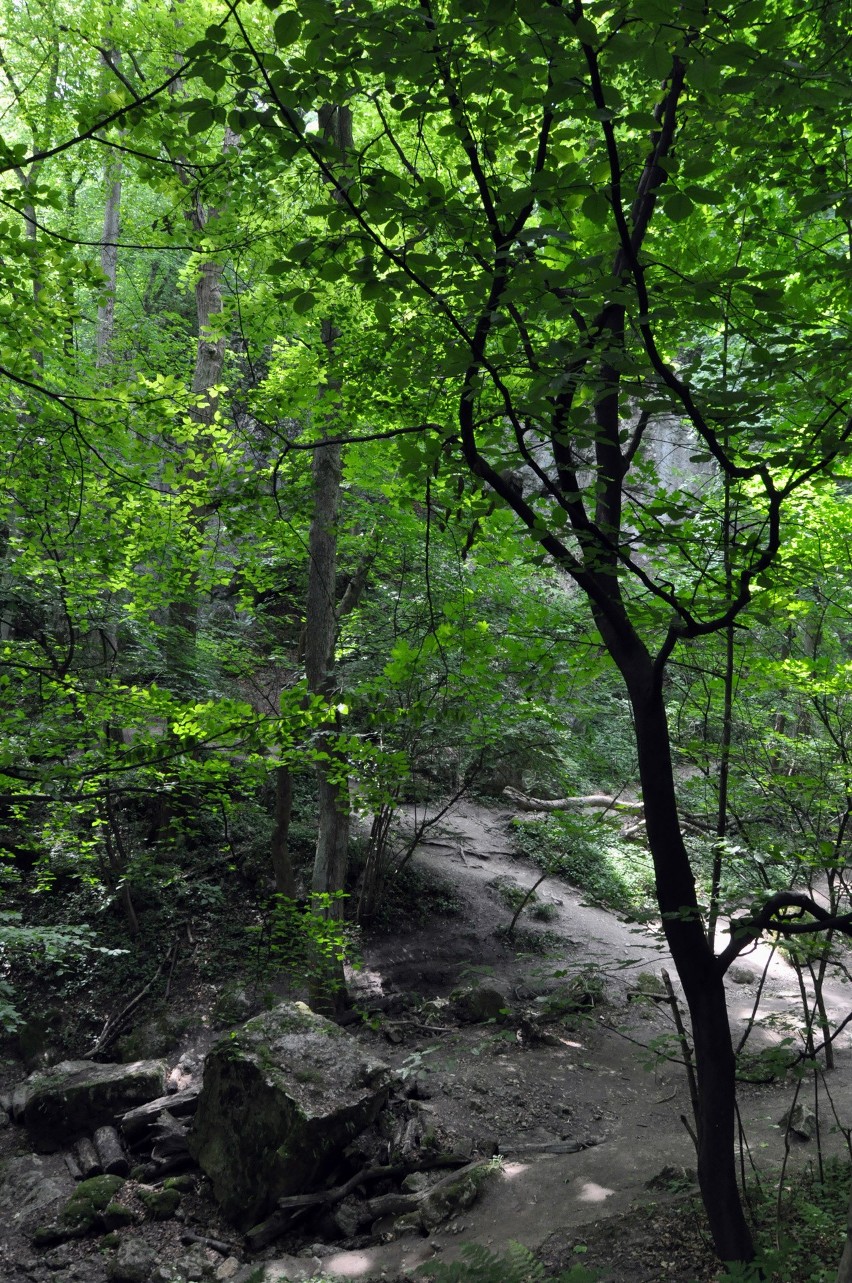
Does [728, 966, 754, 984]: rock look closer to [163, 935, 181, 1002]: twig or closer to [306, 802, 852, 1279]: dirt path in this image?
[306, 802, 852, 1279]: dirt path

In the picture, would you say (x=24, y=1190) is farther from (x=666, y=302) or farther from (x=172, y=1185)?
(x=666, y=302)

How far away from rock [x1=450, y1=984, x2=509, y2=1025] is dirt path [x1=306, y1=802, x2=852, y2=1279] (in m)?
0.21

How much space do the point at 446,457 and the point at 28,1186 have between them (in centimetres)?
667

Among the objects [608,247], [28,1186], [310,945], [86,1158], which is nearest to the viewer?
[608,247]

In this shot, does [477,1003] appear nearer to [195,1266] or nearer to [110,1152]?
[110,1152]

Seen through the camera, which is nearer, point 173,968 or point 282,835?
point 173,968

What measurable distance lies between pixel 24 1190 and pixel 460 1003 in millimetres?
4358

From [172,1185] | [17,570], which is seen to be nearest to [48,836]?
[17,570]

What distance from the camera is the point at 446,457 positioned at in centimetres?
329

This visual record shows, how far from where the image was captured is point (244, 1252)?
215 inches

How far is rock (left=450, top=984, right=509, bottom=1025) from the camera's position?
8.59 metres

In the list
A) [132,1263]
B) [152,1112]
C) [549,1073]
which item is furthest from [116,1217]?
[549,1073]

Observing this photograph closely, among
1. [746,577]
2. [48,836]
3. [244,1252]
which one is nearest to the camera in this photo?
[746,577]

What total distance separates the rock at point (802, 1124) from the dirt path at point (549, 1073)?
88 millimetres
